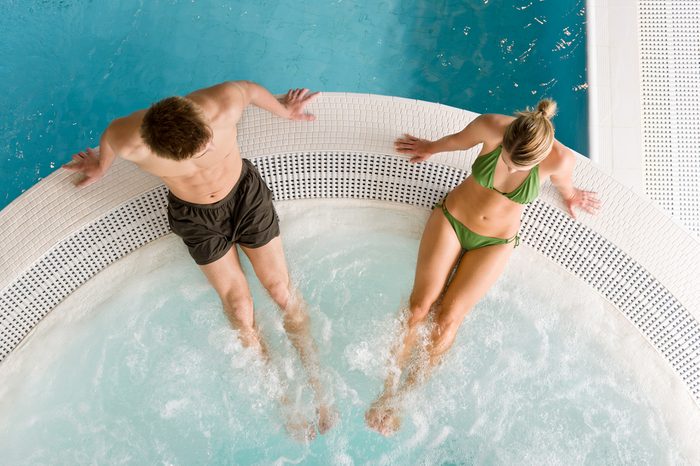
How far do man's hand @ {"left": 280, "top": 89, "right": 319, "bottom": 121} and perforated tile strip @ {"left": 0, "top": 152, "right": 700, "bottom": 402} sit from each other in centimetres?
19

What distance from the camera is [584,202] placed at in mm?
2805

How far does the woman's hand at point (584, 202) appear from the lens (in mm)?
2799

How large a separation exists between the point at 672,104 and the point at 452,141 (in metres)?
1.65

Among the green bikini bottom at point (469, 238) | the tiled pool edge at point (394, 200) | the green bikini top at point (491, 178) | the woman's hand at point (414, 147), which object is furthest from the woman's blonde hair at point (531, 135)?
the tiled pool edge at point (394, 200)

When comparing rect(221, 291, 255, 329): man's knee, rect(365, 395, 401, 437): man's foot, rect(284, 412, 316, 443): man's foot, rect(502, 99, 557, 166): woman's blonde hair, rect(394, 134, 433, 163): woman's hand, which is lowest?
rect(284, 412, 316, 443): man's foot

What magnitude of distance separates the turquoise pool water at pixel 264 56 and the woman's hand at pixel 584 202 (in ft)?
2.67

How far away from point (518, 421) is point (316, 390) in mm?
1012

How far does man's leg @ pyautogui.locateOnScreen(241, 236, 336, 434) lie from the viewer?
106 inches

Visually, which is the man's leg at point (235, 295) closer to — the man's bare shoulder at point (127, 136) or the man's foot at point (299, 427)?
the man's foot at point (299, 427)

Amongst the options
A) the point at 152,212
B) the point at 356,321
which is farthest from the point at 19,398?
the point at 356,321

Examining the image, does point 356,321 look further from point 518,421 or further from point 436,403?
point 518,421

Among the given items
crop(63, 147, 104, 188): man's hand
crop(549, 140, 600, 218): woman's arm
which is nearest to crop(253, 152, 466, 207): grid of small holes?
crop(549, 140, 600, 218): woman's arm

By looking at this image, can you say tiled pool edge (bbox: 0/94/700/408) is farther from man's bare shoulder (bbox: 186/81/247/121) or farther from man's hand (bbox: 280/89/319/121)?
man's bare shoulder (bbox: 186/81/247/121)

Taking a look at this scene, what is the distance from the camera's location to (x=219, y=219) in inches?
96.7
